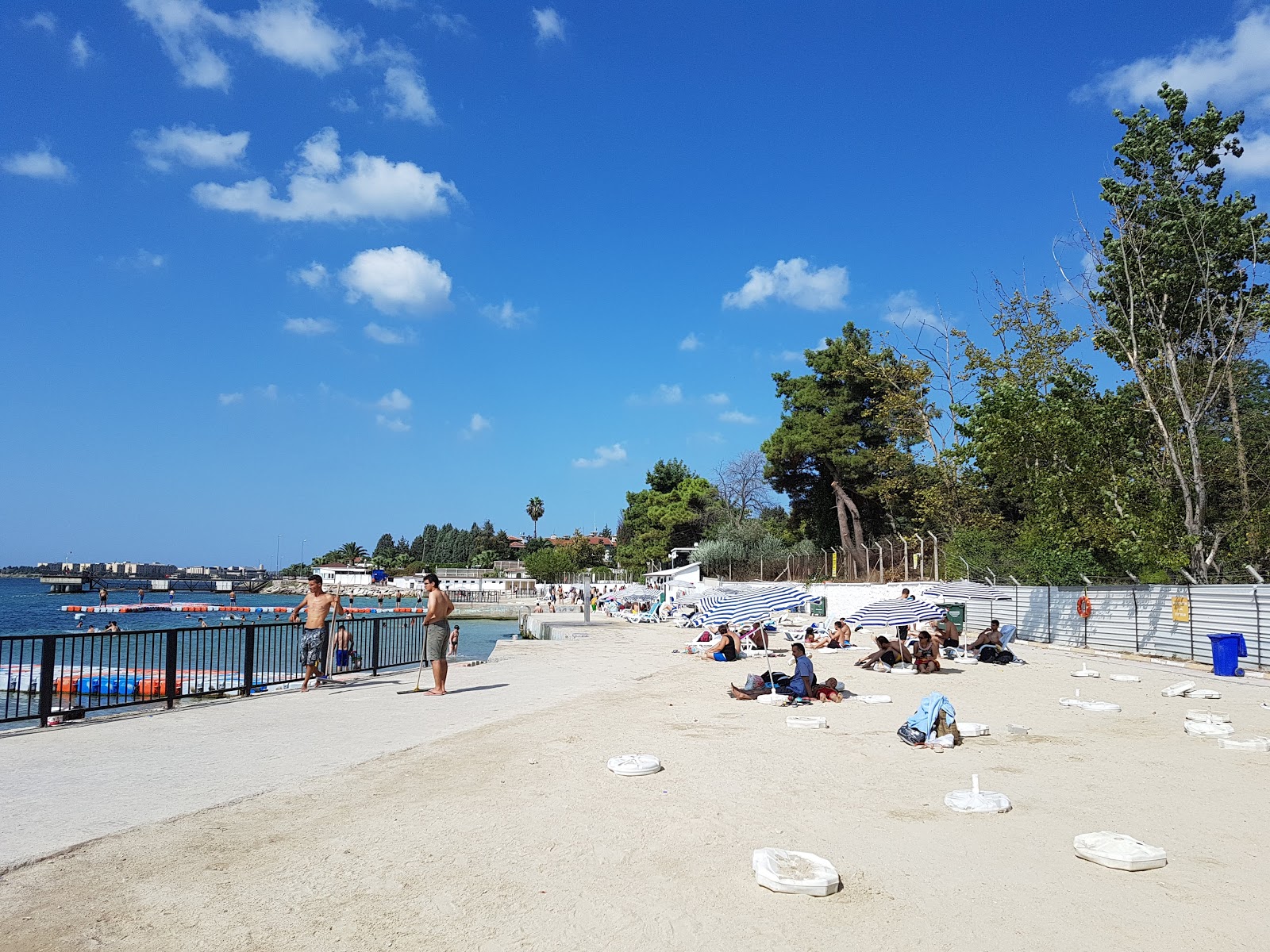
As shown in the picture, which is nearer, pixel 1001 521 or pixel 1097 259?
pixel 1097 259

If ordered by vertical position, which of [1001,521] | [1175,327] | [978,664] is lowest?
[978,664]

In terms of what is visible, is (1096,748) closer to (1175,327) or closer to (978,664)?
(978,664)

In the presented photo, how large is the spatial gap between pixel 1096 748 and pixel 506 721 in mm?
6773

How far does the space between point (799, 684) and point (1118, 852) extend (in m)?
7.83

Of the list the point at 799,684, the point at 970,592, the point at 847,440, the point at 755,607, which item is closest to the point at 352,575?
the point at 847,440

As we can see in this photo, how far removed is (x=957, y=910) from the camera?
4.50m

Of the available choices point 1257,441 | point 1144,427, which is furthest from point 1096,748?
point 1257,441

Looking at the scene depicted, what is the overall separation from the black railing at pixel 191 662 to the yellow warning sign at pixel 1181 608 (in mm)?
17553

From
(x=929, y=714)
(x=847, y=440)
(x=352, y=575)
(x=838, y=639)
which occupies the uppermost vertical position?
(x=847, y=440)

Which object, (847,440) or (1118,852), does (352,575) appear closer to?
(847,440)

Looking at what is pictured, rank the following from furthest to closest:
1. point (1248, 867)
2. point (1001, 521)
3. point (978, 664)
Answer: point (1001, 521), point (978, 664), point (1248, 867)

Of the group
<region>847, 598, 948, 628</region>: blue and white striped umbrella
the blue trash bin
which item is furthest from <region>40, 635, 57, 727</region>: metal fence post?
the blue trash bin

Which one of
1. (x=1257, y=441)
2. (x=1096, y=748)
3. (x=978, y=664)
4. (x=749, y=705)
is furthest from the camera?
(x=1257, y=441)

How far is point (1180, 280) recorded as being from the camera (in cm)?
2370
